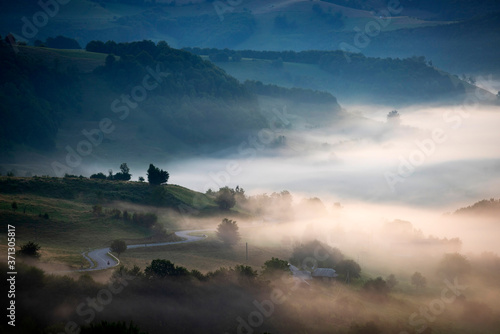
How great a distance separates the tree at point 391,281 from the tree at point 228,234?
36.2m

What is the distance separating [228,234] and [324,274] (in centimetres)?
2952

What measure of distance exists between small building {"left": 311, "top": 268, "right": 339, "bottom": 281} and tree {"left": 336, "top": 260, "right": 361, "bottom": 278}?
15.2 ft

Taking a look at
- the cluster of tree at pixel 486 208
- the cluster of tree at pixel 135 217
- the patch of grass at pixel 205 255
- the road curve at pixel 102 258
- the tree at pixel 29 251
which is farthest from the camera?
the cluster of tree at pixel 486 208

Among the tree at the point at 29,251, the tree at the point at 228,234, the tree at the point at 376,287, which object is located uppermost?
the tree at the point at 228,234

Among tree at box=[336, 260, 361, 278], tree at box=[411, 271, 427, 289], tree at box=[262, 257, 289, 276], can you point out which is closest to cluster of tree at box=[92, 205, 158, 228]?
tree at box=[262, 257, 289, 276]

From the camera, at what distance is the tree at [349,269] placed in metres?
96.7

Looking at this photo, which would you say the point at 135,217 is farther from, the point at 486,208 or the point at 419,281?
the point at 486,208

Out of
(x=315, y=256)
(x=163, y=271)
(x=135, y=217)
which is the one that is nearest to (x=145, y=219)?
(x=135, y=217)

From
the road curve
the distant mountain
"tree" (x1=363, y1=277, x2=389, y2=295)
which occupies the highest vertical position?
the distant mountain

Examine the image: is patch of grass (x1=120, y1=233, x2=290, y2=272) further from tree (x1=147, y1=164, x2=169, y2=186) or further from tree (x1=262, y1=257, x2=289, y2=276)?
tree (x1=147, y1=164, x2=169, y2=186)

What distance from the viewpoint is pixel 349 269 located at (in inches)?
3829

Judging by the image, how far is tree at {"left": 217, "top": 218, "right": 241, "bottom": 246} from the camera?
110875mm

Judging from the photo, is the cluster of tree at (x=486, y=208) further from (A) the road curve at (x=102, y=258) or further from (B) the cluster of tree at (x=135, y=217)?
(A) the road curve at (x=102, y=258)

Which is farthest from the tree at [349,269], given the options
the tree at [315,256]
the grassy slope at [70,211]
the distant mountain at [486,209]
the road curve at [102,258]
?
the distant mountain at [486,209]
